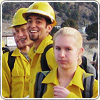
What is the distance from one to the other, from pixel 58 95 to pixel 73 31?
47cm

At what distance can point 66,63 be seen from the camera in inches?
76.9

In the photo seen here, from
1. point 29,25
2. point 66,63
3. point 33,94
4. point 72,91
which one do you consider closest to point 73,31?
point 66,63

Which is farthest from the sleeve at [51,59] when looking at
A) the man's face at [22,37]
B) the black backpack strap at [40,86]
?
the man's face at [22,37]

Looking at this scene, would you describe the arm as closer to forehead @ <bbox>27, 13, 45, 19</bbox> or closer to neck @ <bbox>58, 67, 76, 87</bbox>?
neck @ <bbox>58, 67, 76, 87</bbox>

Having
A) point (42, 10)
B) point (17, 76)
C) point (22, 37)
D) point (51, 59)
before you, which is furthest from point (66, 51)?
point (22, 37)

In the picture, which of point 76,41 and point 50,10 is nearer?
point 76,41

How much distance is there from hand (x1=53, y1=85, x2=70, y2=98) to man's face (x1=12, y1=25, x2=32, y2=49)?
1482 millimetres

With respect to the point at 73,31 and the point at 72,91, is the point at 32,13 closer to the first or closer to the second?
the point at 73,31

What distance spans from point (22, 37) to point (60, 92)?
5.01 feet

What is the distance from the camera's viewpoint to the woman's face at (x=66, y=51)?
1.94 meters

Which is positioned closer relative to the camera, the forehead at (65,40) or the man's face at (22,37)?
the forehead at (65,40)

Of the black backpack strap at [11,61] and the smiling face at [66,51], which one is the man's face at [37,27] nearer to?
the black backpack strap at [11,61]

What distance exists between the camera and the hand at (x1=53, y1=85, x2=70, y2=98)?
6.38 ft

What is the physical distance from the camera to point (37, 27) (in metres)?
2.66
